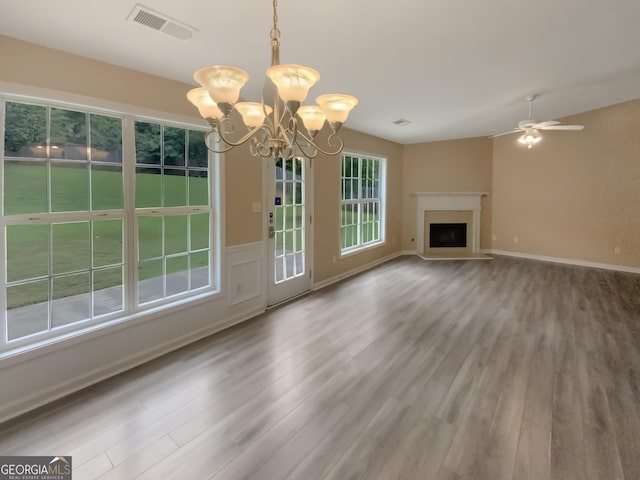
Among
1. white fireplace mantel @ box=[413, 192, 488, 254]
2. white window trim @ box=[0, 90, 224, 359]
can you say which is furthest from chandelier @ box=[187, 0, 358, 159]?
white fireplace mantel @ box=[413, 192, 488, 254]

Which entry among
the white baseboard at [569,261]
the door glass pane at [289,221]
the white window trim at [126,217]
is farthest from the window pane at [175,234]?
the white baseboard at [569,261]

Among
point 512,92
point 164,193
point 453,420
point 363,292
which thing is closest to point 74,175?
point 164,193

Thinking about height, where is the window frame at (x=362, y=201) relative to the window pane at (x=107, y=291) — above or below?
above

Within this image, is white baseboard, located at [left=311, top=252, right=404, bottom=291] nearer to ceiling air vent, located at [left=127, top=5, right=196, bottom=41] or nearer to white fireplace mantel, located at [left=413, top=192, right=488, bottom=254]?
white fireplace mantel, located at [left=413, top=192, right=488, bottom=254]

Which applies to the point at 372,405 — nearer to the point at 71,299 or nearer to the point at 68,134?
the point at 71,299

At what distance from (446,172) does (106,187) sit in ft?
21.9

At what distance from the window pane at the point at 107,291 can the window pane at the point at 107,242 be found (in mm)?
76

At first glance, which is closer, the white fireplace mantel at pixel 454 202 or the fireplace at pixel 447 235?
the white fireplace mantel at pixel 454 202

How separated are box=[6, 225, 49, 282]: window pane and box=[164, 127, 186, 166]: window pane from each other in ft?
3.65

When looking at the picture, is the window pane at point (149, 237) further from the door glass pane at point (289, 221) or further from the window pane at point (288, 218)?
the window pane at point (288, 218)

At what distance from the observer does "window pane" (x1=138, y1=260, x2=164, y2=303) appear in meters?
2.83

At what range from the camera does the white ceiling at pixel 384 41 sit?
6.57 feet

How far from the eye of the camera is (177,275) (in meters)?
3.12

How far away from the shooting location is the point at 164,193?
9.66 ft
